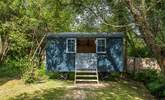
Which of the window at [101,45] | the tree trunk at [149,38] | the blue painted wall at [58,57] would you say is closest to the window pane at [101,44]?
the window at [101,45]

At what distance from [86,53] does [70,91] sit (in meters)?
5.40

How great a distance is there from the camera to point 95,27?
70.5 feet

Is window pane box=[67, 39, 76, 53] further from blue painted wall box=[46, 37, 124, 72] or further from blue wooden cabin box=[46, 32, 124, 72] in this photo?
blue painted wall box=[46, 37, 124, 72]

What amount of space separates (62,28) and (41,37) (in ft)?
7.54

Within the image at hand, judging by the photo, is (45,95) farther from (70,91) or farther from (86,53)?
(86,53)

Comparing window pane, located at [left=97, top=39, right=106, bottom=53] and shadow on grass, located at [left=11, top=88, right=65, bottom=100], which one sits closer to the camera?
shadow on grass, located at [left=11, top=88, right=65, bottom=100]

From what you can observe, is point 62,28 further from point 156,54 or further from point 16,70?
point 156,54

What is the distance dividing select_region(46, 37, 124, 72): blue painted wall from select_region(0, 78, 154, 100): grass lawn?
1.37 meters

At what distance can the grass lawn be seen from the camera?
17.0 meters

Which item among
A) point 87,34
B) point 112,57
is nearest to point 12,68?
point 87,34

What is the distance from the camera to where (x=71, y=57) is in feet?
76.6

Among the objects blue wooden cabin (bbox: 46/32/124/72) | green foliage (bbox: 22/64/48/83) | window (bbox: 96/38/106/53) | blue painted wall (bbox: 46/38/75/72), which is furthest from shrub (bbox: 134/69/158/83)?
green foliage (bbox: 22/64/48/83)

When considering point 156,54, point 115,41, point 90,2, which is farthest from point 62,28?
point 156,54

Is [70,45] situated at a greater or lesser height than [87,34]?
lesser
